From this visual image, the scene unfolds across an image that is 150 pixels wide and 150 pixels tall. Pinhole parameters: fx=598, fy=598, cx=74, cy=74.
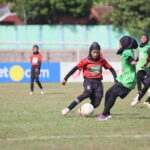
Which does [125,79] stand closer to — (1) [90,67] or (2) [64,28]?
(1) [90,67]

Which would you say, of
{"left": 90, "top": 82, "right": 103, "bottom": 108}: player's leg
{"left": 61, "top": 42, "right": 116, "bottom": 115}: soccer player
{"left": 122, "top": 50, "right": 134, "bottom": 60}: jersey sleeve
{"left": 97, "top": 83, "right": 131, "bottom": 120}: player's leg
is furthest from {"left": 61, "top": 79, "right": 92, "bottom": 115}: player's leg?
{"left": 122, "top": 50, "right": 134, "bottom": 60}: jersey sleeve

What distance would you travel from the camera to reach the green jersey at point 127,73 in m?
12.2

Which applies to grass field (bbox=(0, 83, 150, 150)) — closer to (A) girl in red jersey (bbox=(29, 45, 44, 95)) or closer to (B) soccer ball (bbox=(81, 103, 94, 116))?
(B) soccer ball (bbox=(81, 103, 94, 116))

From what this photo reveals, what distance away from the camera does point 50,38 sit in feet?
151

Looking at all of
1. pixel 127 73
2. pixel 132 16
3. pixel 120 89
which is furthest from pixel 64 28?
pixel 120 89

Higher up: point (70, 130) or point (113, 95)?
point (113, 95)

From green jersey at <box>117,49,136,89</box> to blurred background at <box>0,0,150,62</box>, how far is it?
2679 centimetres

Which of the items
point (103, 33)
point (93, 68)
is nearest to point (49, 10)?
point (103, 33)

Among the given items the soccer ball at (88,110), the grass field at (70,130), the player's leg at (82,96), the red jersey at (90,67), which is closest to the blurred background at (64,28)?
the grass field at (70,130)

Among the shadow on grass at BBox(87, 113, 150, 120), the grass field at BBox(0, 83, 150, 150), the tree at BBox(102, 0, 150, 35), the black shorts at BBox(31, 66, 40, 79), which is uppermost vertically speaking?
the tree at BBox(102, 0, 150, 35)

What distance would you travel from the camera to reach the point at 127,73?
1232 centimetres

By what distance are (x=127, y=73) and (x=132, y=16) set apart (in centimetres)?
3455

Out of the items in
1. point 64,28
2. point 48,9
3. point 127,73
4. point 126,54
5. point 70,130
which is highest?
A: point 48,9

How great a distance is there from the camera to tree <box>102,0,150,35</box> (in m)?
45.2
